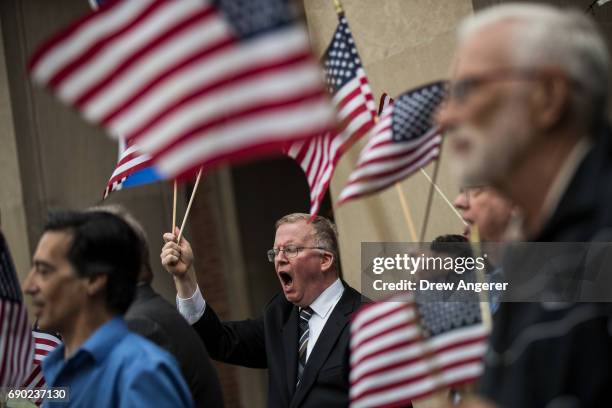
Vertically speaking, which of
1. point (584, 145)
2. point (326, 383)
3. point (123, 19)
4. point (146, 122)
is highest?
point (123, 19)

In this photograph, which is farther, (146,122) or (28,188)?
(28,188)

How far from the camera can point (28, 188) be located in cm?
962

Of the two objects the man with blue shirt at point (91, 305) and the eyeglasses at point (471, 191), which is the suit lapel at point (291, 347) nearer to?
the eyeglasses at point (471, 191)

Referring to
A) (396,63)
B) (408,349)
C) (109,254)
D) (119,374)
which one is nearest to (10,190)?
(396,63)

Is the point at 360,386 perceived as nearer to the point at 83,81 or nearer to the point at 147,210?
the point at 83,81

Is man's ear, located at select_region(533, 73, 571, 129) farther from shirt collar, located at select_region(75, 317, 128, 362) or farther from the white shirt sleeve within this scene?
the white shirt sleeve

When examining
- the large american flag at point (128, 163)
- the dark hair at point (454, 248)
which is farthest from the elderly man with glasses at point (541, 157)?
the large american flag at point (128, 163)

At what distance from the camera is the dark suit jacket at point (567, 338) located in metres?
2.23

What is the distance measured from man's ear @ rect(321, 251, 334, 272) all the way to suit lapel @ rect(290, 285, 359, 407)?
42 centimetres

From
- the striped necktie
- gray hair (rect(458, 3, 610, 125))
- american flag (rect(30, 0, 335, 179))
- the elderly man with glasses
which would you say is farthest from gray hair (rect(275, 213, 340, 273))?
gray hair (rect(458, 3, 610, 125))

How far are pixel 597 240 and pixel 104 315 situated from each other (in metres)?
2.31

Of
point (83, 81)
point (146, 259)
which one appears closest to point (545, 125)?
point (83, 81)

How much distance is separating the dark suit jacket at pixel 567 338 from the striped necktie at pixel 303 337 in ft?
11.7

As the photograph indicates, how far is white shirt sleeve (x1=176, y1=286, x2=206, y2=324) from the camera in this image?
20.8ft
